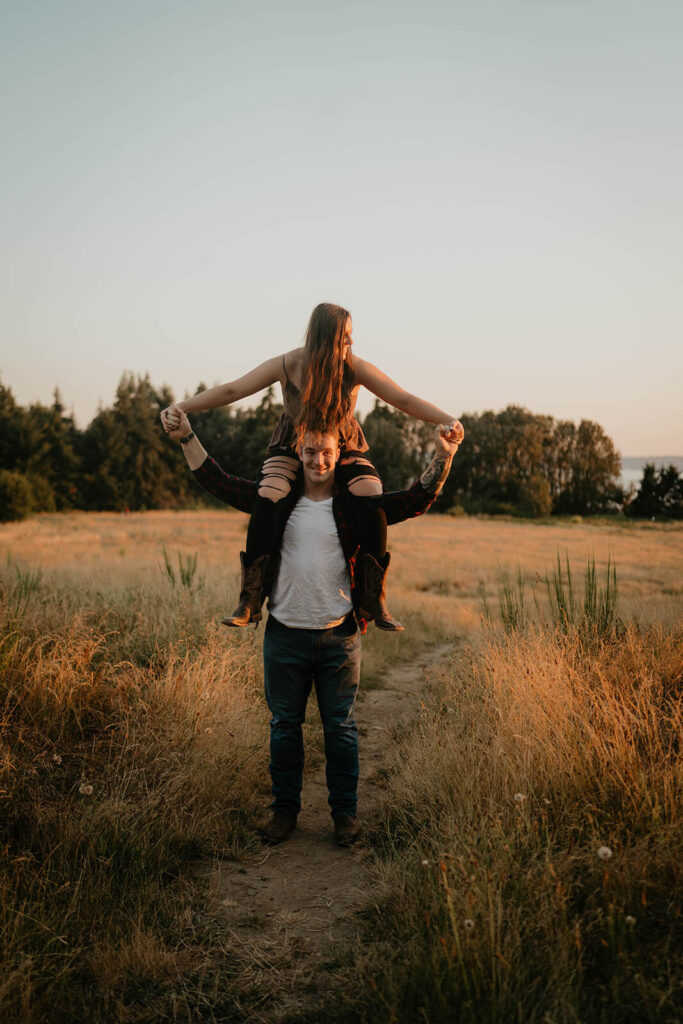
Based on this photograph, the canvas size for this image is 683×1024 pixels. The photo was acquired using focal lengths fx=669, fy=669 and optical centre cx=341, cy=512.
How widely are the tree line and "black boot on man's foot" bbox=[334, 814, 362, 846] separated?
39264 mm

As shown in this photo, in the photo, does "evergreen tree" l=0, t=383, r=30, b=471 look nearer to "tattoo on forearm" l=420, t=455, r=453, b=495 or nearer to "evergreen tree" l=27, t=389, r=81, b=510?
"evergreen tree" l=27, t=389, r=81, b=510

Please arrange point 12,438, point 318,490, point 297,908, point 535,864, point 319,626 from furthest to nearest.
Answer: point 12,438, point 318,490, point 319,626, point 297,908, point 535,864

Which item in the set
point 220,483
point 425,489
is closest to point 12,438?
point 220,483

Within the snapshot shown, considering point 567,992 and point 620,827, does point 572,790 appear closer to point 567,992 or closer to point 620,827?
point 620,827

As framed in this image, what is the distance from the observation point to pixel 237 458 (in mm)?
60031

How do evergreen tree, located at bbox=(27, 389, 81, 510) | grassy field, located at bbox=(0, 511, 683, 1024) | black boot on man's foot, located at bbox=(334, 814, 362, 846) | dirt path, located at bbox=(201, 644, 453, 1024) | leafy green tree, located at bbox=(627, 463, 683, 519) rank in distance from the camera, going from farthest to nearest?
evergreen tree, located at bbox=(27, 389, 81, 510)
leafy green tree, located at bbox=(627, 463, 683, 519)
black boot on man's foot, located at bbox=(334, 814, 362, 846)
dirt path, located at bbox=(201, 644, 453, 1024)
grassy field, located at bbox=(0, 511, 683, 1024)

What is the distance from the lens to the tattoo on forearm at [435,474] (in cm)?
374

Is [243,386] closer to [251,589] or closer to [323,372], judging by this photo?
[323,372]

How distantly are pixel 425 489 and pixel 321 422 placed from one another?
2.31 feet

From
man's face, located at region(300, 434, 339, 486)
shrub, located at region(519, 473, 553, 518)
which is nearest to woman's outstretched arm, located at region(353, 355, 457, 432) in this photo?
man's face, located at region(300, 434, 339, 486)

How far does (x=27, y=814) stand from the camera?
10.8 feet

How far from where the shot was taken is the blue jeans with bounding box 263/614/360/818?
3.80 meters

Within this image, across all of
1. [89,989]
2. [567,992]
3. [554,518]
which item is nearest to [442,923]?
[567,992]

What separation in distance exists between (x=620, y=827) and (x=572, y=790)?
1.08 feet
